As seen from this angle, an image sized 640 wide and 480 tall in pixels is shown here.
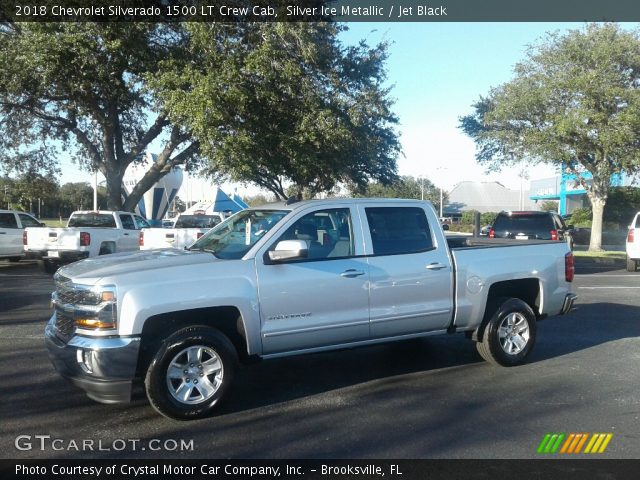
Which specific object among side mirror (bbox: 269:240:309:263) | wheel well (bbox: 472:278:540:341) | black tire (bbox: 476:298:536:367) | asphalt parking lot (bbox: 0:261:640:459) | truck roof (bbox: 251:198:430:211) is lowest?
asphalt parking lot (bbox: 0:261:640:459)

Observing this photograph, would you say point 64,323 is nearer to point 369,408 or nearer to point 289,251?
point 289,251

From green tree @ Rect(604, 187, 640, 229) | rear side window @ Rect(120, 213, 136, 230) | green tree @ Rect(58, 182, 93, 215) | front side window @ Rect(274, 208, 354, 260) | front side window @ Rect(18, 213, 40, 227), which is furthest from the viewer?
green tree @ Rect(58, 182, 93, 215)

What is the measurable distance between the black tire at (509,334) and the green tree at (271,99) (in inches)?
476

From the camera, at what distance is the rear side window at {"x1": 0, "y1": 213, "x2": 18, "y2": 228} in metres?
18.5

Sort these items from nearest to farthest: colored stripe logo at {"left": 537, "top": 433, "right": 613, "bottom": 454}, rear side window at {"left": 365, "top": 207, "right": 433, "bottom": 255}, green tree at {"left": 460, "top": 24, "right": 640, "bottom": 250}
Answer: colored stripe logo at {"left": 537, "top": 433, "right": 613, "bottom": 454}
rear side window at {"left": 365, "top": 207, "right": 433, "bottom": 255}
green tree at {"left": 460, "top": 24, "right": 640, "bottom": 250}

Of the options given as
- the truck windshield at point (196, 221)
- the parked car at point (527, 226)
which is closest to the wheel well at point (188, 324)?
the parked car at point (527, 226)

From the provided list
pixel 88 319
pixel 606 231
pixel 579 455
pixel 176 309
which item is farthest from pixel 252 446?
pixel 606 231

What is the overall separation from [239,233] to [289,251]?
0.94 meters

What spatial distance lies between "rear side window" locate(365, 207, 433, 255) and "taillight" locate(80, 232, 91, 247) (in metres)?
11.5

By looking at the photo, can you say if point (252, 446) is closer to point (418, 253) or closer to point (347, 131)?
point (418, 253)

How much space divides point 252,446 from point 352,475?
84 centimetres

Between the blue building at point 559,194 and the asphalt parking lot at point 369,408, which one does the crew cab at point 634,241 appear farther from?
the blue building at point 559,194

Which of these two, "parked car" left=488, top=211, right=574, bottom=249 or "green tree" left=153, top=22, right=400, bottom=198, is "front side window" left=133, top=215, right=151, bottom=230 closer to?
"green tree" left=153, top=22, right=400, bottom=198
